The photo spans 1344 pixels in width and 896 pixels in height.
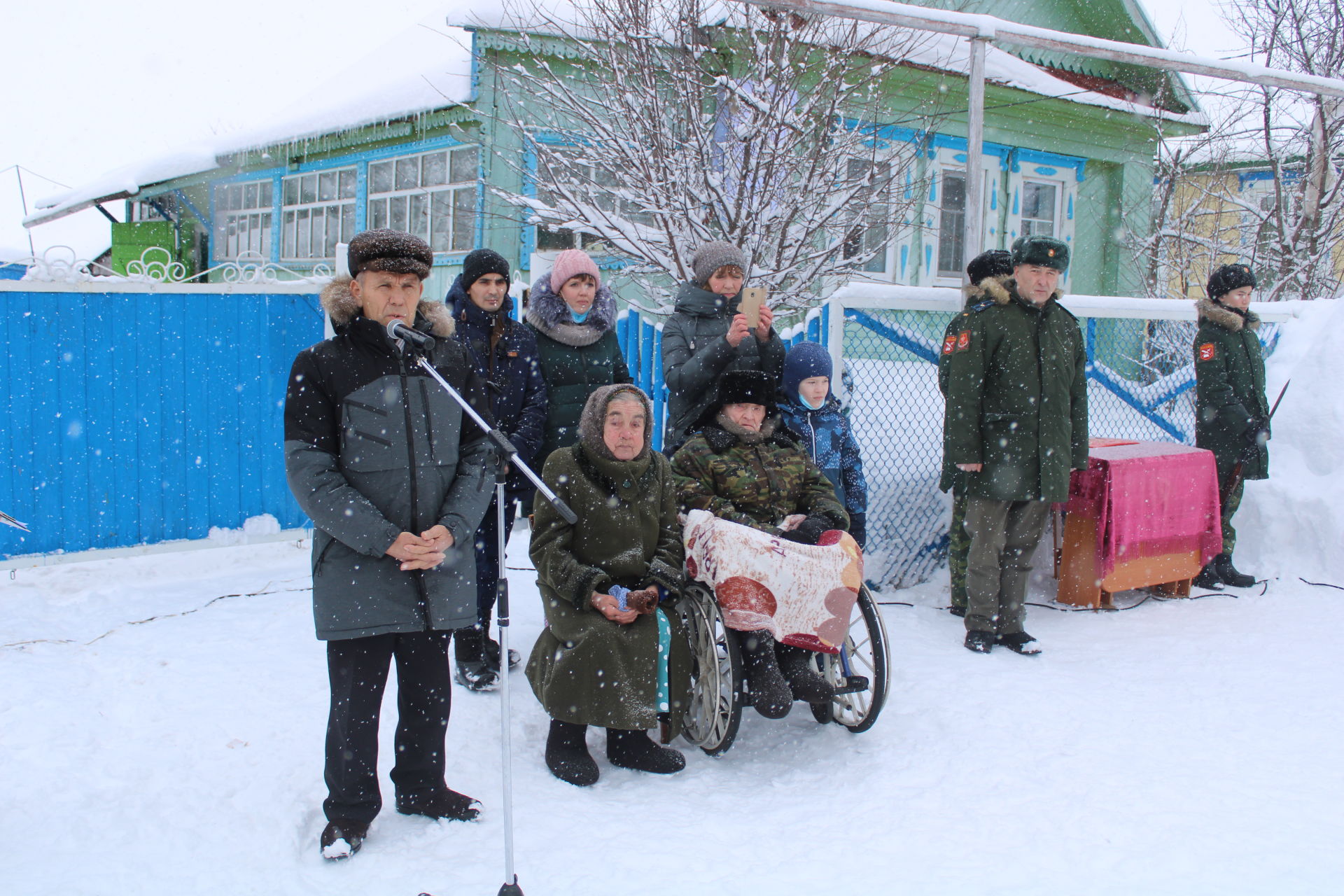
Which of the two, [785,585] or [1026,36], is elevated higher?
[1026,36]

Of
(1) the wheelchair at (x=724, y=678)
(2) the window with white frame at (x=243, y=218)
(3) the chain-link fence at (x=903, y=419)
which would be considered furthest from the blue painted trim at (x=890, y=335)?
(2) the window with white frame at (x=243, y=218)

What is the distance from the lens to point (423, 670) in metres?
2.84

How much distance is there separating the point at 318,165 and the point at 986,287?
1412 cm

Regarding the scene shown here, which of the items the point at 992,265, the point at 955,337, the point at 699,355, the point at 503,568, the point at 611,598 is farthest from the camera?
the point at 992,265

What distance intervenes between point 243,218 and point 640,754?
18297 mm

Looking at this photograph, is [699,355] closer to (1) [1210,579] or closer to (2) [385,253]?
(2) [385,253]

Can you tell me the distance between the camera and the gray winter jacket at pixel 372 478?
2.59 metres

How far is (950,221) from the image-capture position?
43.4ft

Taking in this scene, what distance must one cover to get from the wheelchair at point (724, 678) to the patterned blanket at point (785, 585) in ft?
0.31

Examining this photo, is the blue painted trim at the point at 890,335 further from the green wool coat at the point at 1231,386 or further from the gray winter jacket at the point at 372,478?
the gray winter jacket at the point at 372,478

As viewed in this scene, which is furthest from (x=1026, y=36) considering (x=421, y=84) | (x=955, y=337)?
(x=421, y=84)

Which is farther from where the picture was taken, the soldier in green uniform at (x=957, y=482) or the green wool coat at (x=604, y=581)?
the soldier in green uniform at (x=957, y=482)

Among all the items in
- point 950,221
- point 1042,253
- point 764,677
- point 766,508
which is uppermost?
point 950,221

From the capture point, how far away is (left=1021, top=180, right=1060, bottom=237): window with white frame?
1390 cm
